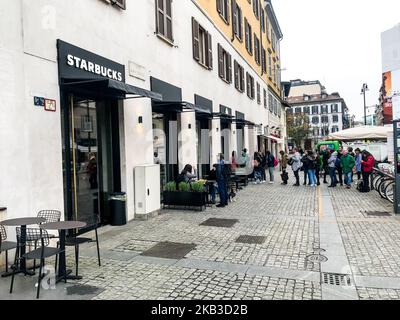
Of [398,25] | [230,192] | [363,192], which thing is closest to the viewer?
[398,25]

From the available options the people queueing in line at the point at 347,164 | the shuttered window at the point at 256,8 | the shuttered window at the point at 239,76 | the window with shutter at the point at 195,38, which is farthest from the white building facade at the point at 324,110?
the window with shutter at the point at 195,38

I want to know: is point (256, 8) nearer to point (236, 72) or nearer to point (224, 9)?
point (236, 72)

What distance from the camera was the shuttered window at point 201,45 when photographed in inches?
586

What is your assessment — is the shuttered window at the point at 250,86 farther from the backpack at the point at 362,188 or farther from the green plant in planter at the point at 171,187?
the green plant in planter at the point at 171,187

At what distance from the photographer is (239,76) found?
2294 cm

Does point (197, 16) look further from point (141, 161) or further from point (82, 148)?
point (82, 148)

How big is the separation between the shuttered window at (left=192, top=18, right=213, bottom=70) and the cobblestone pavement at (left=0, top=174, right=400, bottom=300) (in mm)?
7478

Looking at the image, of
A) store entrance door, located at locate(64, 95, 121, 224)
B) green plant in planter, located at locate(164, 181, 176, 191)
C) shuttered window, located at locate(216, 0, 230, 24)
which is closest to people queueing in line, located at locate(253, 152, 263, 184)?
shuttered window, located at locate(216, 0, 230, 24)

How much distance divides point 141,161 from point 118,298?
618cm

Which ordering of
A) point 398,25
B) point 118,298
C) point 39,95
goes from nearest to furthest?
point 118,298
point 39,95
point 398,25

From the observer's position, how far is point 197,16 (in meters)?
15.3

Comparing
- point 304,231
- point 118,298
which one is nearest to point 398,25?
point 304,231

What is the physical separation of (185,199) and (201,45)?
8047mm

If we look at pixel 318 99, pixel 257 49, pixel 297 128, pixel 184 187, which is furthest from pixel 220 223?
pixel 318 99
